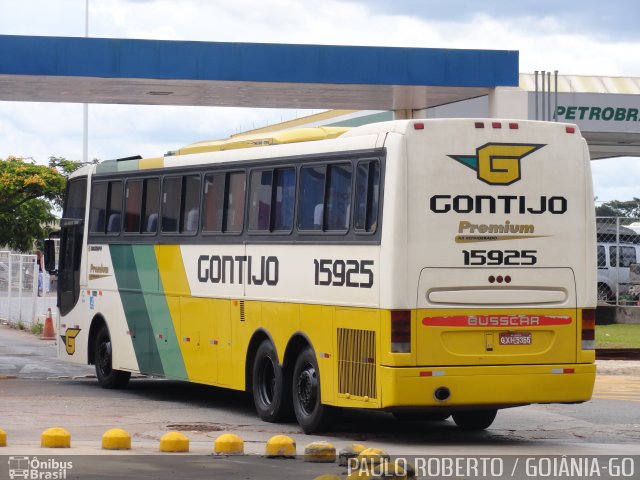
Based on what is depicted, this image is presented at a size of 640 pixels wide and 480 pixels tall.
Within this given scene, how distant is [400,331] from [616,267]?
2131 cm

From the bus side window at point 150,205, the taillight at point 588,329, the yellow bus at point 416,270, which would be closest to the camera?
the yellow bus at point 416,270

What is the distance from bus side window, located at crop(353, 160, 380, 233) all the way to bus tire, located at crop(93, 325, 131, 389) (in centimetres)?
699

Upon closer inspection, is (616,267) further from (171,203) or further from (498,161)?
(498,161)

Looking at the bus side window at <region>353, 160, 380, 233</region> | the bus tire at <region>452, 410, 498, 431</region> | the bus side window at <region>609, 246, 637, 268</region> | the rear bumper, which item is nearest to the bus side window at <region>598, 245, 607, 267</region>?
the bus side window at <region>609, 246, 637, 268</region>

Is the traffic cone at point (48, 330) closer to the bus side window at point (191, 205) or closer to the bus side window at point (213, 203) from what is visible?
the bus side window at point (191, 205)

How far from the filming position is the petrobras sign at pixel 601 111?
4100cm

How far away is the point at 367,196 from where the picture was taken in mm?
14156

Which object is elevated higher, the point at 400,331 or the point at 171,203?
the point at 171,203

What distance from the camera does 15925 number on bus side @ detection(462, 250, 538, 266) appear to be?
13898mm

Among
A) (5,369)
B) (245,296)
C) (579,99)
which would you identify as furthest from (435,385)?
(579,99)

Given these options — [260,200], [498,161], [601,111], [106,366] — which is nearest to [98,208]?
[106,366]

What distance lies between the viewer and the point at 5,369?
23344mm

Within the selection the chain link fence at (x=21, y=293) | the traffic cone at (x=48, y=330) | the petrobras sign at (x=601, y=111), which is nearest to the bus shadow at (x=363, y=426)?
the traffic cone at (x=48, y=330)

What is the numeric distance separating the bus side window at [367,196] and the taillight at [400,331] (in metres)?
0.93
